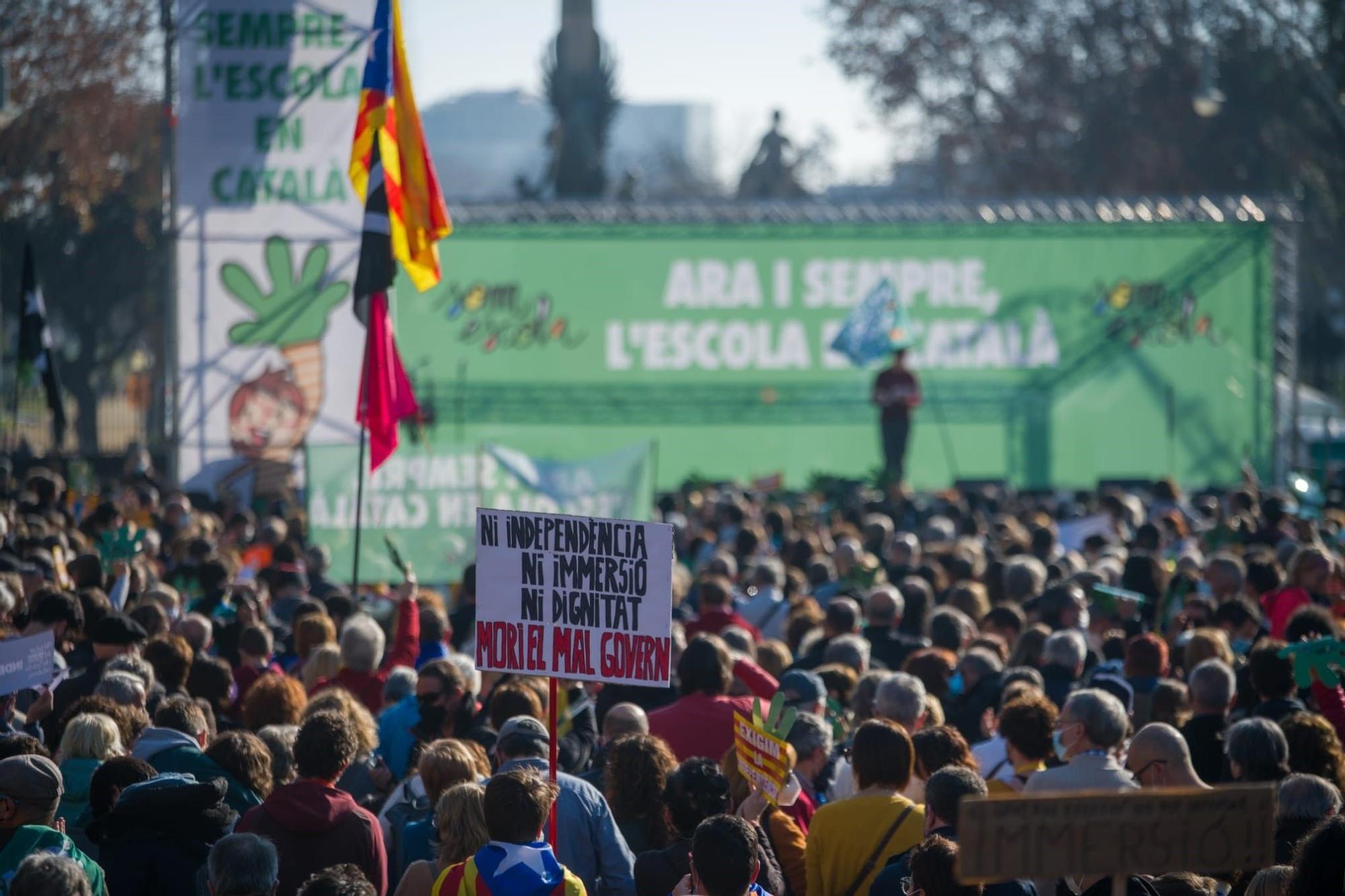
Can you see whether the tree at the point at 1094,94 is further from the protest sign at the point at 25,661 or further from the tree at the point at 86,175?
the protest sign at the point at 25,661

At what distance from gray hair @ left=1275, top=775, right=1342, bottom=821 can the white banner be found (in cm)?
1104

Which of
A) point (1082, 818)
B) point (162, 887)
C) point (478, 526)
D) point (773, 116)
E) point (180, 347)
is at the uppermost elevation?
point (773, 116)

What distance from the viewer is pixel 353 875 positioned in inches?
177

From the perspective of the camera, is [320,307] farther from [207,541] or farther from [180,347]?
→ [207,541]

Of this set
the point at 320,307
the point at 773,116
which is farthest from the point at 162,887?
the point at 773,116

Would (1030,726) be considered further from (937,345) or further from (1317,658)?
(937,345)

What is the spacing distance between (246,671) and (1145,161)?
1362 inches

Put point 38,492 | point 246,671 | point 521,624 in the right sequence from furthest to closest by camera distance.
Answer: point 38,492
point 246,671
point 521,624

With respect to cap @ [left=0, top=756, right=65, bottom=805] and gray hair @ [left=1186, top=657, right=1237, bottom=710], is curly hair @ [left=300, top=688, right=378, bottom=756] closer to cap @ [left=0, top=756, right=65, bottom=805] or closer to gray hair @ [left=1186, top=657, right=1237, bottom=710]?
cap @ [left=0, top=756, right=65, bottom=805]

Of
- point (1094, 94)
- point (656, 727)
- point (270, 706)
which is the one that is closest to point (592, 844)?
point (656, 727)

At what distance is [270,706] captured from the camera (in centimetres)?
691

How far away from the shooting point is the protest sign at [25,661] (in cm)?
657

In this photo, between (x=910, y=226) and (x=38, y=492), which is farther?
(x=910, y=226)

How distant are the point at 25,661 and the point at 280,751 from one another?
3.71 feet
